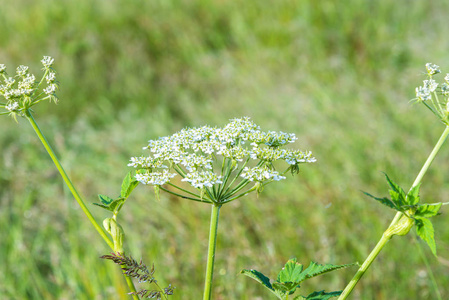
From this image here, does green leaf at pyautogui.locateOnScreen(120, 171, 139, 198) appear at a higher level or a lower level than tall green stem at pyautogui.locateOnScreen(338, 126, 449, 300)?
higher

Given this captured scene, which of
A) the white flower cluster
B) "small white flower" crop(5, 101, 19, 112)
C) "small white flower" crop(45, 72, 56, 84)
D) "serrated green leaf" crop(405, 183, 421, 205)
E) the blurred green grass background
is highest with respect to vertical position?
the blurred green grass background

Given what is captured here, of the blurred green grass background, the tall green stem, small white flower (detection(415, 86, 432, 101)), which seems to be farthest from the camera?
the blurred green grass background

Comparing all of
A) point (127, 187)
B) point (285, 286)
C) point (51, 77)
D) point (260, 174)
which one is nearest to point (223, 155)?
point (260, 174)

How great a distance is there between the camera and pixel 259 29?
331 inches

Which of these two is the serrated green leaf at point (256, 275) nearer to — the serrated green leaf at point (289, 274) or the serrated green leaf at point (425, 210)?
the serrated green leaf at point (289, 274)

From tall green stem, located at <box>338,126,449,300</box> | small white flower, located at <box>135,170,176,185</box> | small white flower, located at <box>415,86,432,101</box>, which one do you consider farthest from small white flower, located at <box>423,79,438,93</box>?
small white flower, located at <box>135,170,176,185</box>

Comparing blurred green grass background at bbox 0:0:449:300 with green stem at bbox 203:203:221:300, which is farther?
blurred green grass background at bbox 0:0:449:300

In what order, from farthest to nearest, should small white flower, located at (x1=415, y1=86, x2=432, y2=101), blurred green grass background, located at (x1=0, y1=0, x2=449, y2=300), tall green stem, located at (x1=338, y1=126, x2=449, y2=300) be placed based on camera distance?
blurred green grass background, located at (x1=0, y1=0, x2=449, y2=300) < small white flower, located at (x1=415, y1=86, x2=432, y2=101) < tall green stem, located at (x1=338, y1=126, x2=449, y2=300)

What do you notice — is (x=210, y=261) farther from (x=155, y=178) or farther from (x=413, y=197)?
(x=413, y=197)

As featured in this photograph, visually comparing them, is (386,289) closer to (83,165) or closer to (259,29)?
(83,165)

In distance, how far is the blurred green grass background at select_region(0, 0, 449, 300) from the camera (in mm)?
3404

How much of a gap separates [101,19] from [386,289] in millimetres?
7633

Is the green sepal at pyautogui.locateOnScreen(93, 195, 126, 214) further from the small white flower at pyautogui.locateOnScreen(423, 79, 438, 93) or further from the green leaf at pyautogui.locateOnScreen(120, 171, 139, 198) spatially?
the small white flower at pyautogui.locateOnScreen(423, 79, 438, 93)

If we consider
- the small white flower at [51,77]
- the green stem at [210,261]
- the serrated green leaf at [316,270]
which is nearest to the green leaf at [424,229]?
the serrated green leaf at [316,270]
